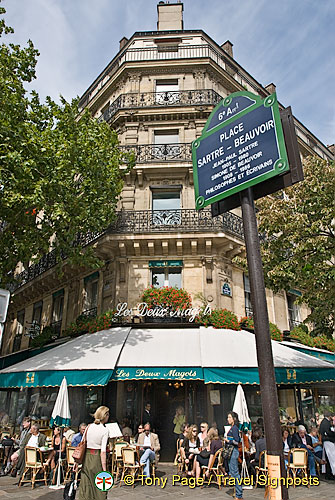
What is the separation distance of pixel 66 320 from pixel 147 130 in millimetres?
8619

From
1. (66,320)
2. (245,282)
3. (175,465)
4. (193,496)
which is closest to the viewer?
(193,496)

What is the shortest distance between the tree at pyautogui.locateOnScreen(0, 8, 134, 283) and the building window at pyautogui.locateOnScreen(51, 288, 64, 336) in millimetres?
4499

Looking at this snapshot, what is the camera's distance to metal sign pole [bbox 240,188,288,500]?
12.4 ft

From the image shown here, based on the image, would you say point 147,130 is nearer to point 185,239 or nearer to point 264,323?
point 185,239

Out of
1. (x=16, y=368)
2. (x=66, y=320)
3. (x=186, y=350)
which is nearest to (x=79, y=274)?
(x=66, y=320)

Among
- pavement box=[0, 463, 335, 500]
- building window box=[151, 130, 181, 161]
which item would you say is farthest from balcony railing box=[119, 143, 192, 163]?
pavement box=[0, 463, 335, 500]

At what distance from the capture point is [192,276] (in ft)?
42.2

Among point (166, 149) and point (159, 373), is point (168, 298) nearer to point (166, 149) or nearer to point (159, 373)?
point (159, 373)

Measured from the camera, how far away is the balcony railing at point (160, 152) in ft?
47.3

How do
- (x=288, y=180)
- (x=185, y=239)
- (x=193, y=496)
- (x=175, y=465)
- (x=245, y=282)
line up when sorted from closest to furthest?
(x=288, y=180)
(x=193, y=496)
(x=175, y=465)
(x=185, y=239)
(x=245, y=282)

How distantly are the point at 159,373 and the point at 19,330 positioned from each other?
517 inches

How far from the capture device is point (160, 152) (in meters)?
14.7

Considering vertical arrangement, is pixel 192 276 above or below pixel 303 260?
above

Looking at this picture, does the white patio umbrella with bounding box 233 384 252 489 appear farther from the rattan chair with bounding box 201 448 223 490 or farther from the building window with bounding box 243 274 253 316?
the building window with bounding box 243 274 253 316
